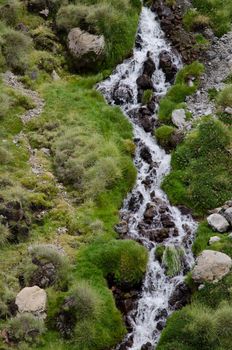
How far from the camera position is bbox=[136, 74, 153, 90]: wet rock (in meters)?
35.3

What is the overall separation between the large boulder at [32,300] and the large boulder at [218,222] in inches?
345

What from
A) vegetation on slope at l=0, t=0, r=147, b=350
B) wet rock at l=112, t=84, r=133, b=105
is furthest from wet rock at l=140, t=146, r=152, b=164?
wet rock at l=112, t=84, r=133, b=105

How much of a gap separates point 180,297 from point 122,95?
15299mm

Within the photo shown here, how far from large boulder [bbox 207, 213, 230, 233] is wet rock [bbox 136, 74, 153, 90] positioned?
11.6m

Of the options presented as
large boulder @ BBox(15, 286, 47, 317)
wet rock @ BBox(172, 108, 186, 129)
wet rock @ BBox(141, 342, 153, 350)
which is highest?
wet rock @ BBox(172, 108, 186, 129)

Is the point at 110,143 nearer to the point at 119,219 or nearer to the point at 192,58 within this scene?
the point at 119,219

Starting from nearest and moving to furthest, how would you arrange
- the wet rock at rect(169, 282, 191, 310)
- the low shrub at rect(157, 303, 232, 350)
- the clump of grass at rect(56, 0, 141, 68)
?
the low shrub at rect(157, 303, 232, 350)
the wet rock at rect(169, 282, 191, 310)
the clump of grass at rect(56, 0, 141, 68)

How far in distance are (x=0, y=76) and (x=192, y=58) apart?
1268 centimetres

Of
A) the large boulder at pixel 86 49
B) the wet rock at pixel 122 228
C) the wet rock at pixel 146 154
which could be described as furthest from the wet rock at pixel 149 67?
the wet rock at pixel 122 228

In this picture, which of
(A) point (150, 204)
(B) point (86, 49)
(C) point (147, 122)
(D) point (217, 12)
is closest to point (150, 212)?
(A) point (150, 204)

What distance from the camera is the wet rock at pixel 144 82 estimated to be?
35281 mm

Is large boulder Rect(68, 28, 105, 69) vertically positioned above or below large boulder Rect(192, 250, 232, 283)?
above

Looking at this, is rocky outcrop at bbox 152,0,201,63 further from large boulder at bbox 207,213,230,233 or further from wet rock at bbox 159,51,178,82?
large boulder at bbox 207,213,230,233

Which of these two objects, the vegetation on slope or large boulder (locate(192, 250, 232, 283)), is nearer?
the vegetation on slope
